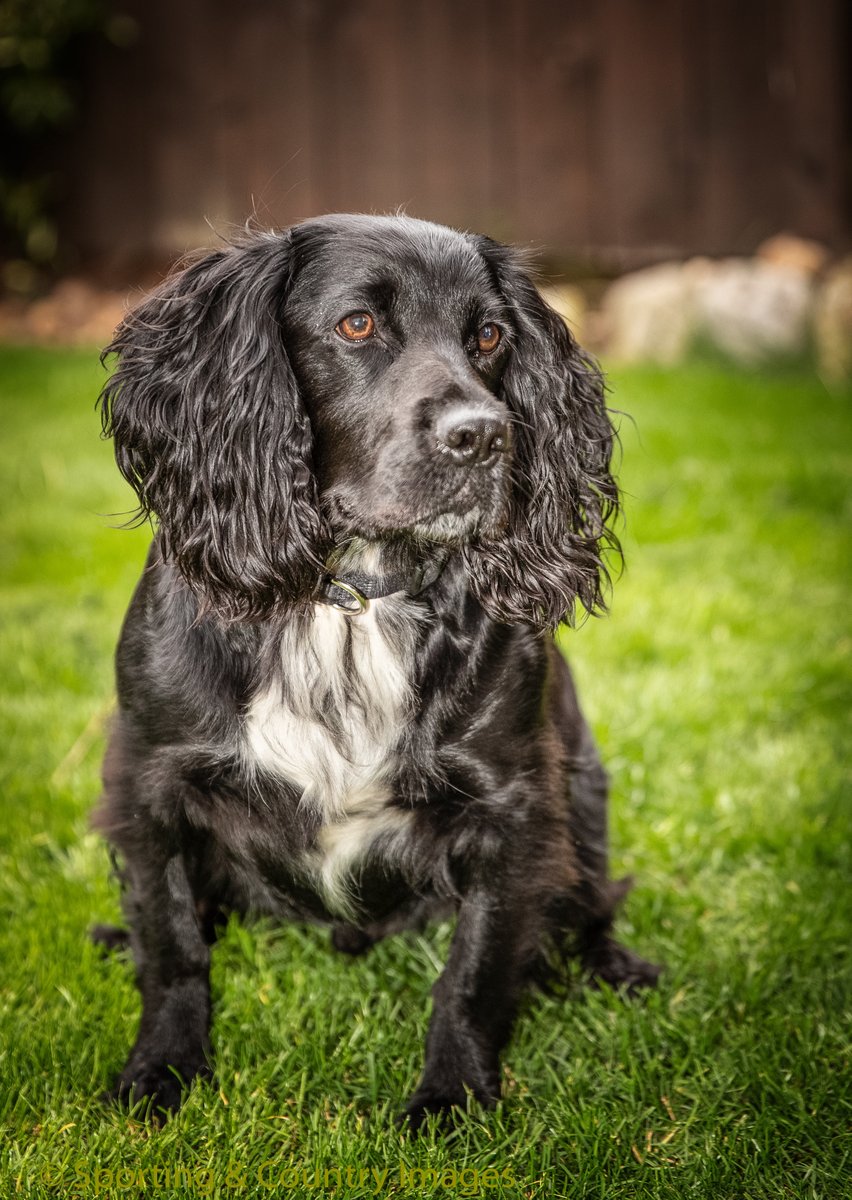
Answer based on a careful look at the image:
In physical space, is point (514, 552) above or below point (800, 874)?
above

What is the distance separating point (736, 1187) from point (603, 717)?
1.84 metres

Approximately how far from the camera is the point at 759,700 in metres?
3.82

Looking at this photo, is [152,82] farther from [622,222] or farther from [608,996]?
[608,996]

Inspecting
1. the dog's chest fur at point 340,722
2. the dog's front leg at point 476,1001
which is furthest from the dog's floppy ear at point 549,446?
the dog's front leg at point 476,1001

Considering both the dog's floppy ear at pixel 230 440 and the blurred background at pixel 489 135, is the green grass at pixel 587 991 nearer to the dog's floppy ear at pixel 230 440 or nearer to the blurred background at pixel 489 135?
the dog's floppy ear at pixel 230 440

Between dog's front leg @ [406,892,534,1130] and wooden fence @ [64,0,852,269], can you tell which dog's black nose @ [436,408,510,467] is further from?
wooden fence @ [64,0,852,269]

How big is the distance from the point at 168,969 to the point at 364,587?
83cm

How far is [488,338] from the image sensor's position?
2.38 metres

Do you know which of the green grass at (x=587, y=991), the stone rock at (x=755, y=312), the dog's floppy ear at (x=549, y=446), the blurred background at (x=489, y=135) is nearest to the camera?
the green grass at (x=587, y=991)

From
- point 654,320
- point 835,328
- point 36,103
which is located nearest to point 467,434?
point 835,328

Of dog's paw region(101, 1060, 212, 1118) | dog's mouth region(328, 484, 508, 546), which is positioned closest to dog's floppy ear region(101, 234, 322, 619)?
dog's mouth region(328, 484, 508, 546)

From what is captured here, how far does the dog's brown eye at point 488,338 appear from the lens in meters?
2.36

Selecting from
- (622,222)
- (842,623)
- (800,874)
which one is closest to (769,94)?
(622,222)

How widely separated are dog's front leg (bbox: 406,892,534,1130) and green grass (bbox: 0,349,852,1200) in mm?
75
